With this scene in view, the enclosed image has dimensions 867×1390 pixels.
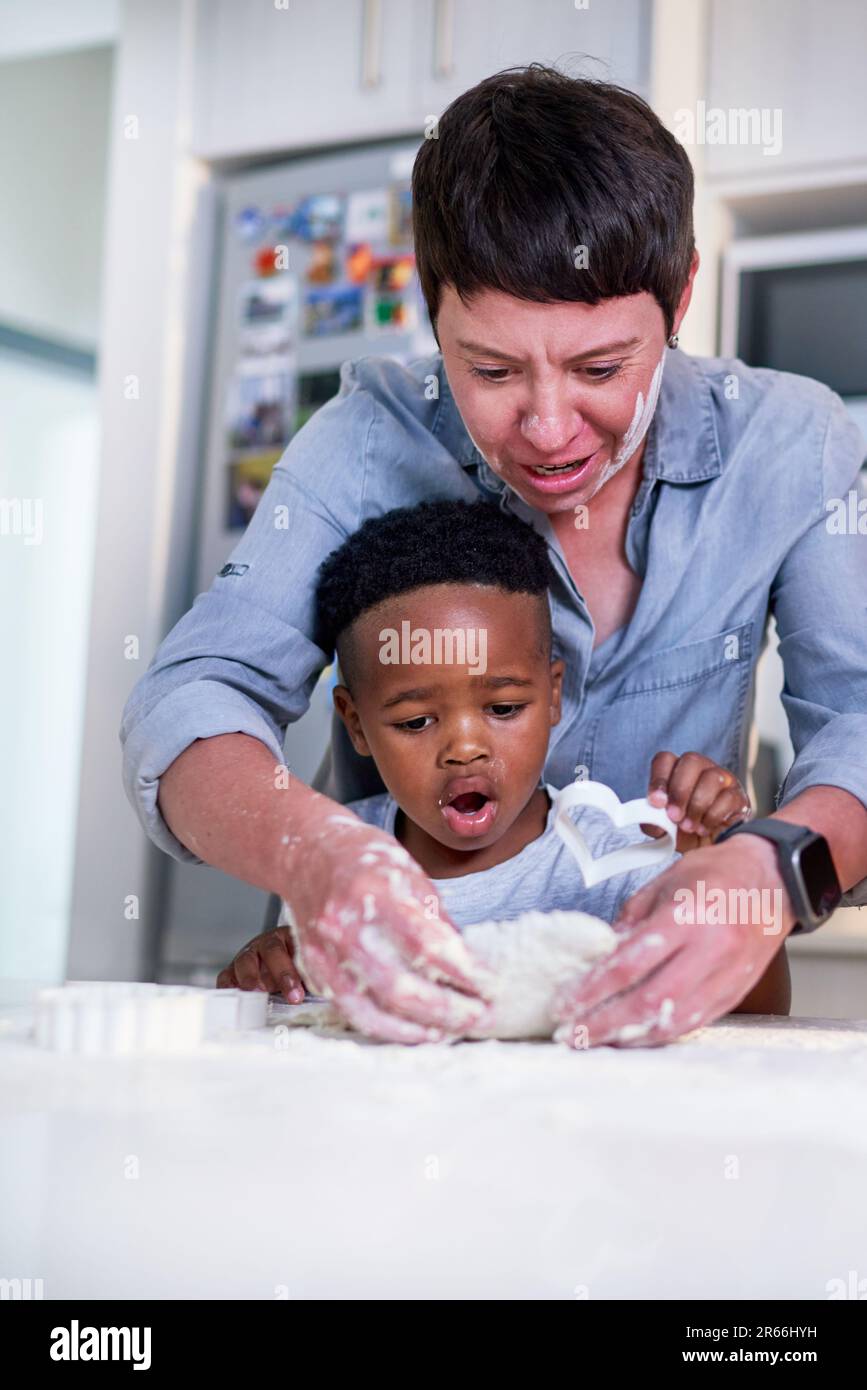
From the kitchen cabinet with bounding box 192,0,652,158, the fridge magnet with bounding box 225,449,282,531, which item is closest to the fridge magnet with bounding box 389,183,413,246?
the kitchen cabinet with bounding box 192,0,652,158

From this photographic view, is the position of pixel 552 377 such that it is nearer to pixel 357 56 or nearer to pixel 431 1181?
pixel 431 1181

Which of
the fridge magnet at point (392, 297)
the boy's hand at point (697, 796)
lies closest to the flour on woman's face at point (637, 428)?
the boy's hand at point (697, 796)

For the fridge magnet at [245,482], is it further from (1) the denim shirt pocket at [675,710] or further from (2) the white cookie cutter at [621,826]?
(2) the white cookie cutter at [621,826]

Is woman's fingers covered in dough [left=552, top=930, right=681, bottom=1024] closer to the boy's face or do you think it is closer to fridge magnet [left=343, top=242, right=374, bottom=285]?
the boy's face

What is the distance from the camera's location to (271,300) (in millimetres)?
2639

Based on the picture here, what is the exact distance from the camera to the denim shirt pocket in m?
1.33

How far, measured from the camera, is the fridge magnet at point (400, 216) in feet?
8.21

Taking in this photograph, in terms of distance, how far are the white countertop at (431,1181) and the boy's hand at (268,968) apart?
530 mm

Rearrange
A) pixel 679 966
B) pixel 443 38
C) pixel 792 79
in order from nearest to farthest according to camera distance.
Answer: pixel 679 966 → pixel 792 79 → pixel 443 38

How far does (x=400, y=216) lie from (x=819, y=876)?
6.43 ft

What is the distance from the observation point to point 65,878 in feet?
12.5

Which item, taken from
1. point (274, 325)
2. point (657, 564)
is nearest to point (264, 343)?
point (274, 325)

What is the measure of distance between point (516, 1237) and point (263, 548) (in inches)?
35.4
